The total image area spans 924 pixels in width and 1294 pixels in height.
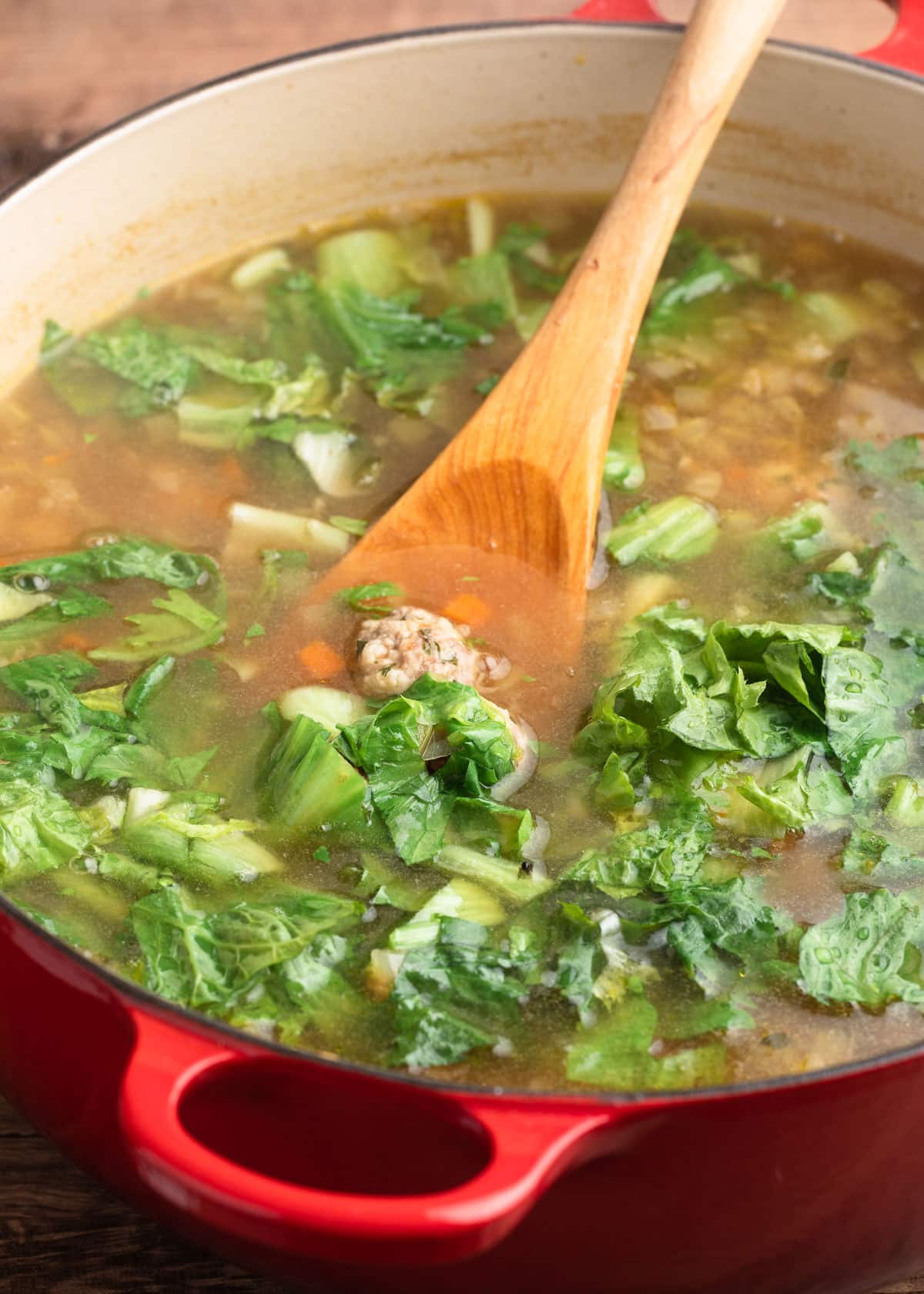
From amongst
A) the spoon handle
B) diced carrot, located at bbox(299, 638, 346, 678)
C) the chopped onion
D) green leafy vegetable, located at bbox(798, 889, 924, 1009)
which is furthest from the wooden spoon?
green leafy vegetable, located at bbox(798, 889, 924, 1009)

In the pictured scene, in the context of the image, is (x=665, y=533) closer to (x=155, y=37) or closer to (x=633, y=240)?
(x=633, y=240)

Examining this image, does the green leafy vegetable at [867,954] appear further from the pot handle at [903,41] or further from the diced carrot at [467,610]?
the pot handle at [903,41]

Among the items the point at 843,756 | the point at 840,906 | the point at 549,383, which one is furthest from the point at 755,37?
the point at 840,906

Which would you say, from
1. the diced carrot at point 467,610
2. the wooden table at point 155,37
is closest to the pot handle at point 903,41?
the wooden table at point 155,37

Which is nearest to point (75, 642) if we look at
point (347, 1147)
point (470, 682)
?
point (470, 682)

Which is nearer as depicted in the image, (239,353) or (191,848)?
(191,848)

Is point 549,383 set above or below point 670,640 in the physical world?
above

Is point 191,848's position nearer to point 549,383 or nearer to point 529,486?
point 529,486
